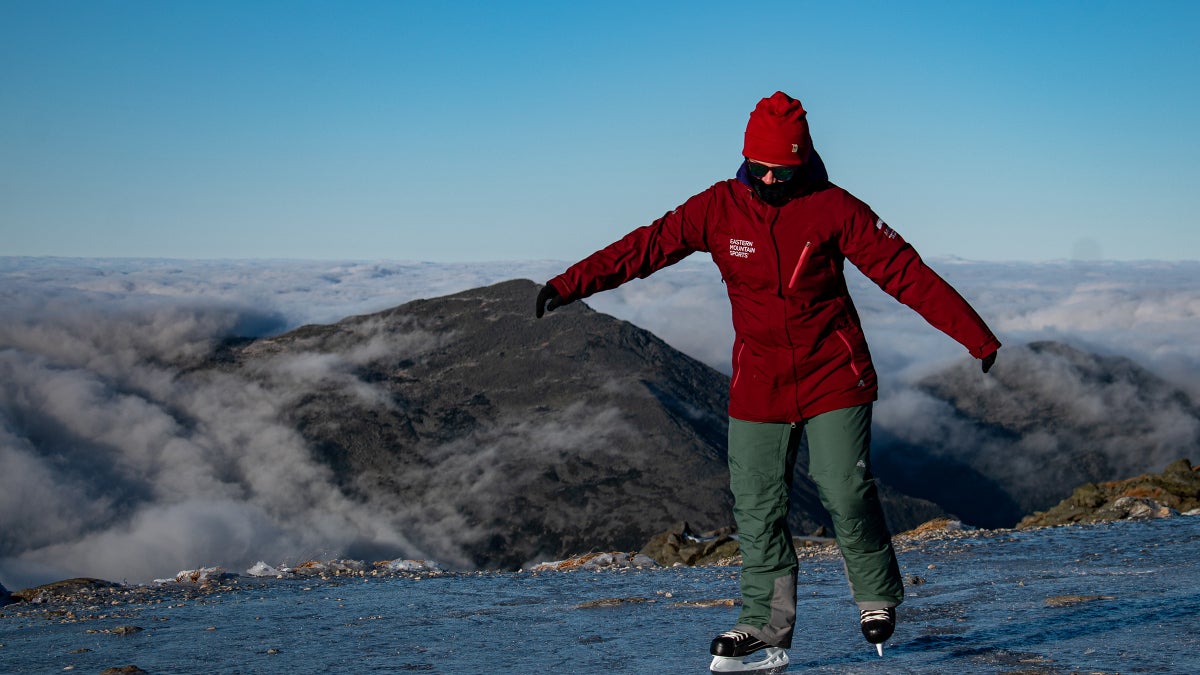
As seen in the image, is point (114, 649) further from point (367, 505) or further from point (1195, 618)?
point (367, 505)

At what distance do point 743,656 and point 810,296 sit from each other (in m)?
1.42

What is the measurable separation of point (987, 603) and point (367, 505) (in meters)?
132

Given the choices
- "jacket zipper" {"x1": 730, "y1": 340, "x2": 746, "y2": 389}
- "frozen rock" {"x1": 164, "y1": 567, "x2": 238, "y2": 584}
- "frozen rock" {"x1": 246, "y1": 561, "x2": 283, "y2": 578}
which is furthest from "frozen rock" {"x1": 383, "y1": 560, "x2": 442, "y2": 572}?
"jacket zipper" {"x1": 730, "y1": 340, "x2": 746, "y2": 389}

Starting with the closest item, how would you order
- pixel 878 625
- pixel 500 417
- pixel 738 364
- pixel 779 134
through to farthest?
pixel 779 134 < pixel 878 625 < pixel 738 364 < pixel 500 417

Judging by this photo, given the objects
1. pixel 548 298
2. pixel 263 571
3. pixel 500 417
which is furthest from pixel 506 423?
pixel 548 298

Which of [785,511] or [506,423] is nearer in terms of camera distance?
[785,511]

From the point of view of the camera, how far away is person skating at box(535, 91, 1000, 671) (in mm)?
4266

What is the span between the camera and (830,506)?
14.4 feet

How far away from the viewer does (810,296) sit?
14.1ft

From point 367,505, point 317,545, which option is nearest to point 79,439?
point 317,545

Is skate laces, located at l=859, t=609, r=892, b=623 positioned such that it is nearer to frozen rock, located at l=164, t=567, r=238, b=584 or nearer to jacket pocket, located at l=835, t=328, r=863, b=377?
jacket pocket, located at l=835, t=328, r=863, b=377

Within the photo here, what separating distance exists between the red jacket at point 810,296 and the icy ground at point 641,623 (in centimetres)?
108

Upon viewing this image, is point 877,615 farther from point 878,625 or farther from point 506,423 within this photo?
point 506,423

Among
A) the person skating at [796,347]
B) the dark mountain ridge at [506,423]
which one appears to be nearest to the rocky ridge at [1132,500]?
the person skating at [796,347]
